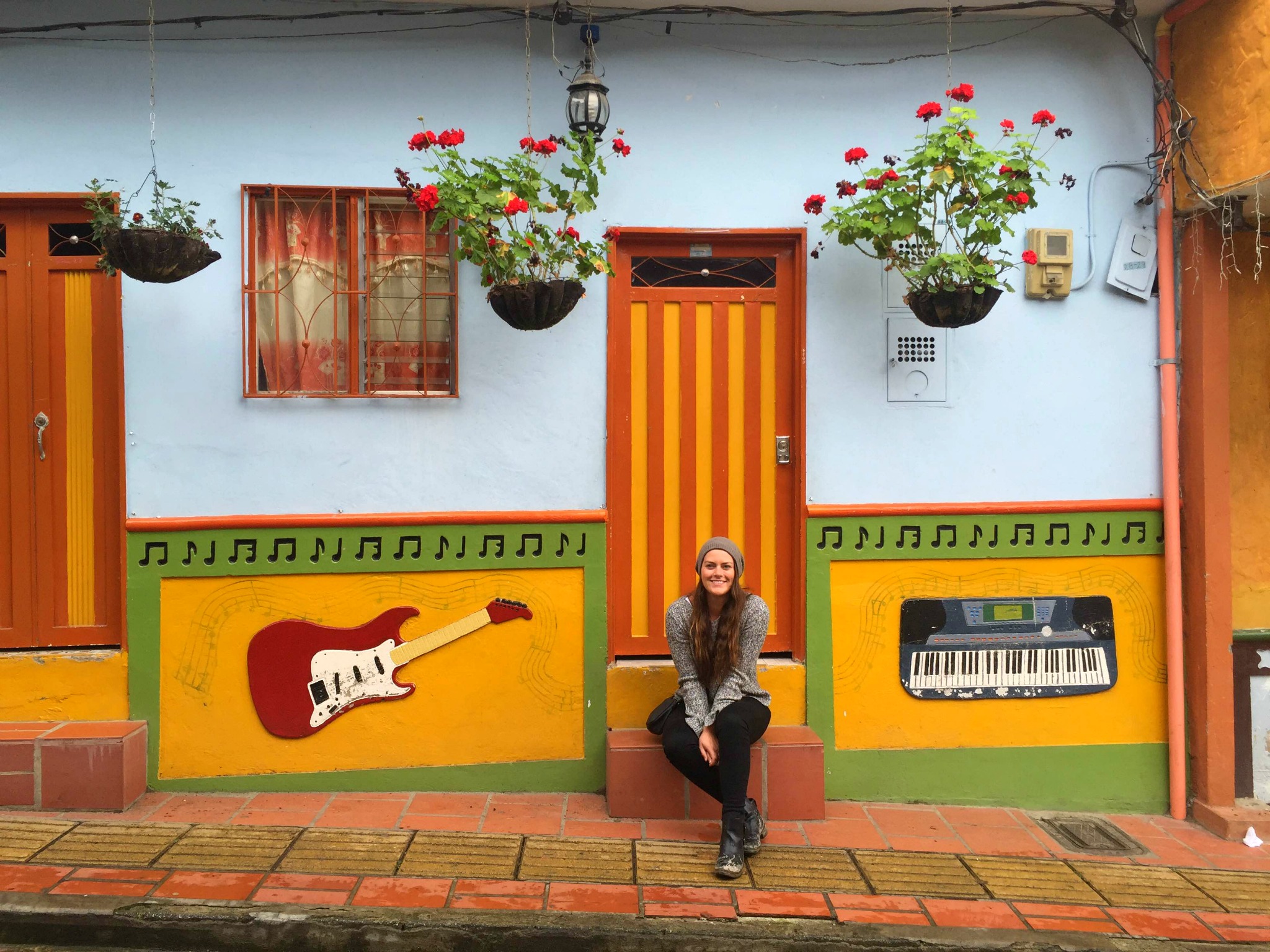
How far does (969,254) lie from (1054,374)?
3.03 ft

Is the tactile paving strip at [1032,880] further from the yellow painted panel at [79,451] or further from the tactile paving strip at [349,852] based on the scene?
the yellow painted panel at [79,451]

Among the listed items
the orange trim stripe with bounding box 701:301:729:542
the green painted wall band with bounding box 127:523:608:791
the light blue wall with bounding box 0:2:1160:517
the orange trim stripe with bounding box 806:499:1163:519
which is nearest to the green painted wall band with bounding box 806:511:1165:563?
the orange trim stripe with bounding box 806:499:1163:519

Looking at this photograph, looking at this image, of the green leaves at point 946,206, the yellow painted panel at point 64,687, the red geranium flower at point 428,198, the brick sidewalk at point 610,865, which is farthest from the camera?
the yellow painted panel at point 64,687

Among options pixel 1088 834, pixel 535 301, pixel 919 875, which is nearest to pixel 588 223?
pixel 535 301

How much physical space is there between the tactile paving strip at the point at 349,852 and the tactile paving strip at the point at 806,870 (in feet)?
5.12

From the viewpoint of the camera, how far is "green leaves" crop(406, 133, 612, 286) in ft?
14.0

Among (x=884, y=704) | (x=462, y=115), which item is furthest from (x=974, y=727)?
(x=462, y=115)

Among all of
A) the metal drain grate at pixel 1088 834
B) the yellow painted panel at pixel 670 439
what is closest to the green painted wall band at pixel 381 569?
the yellow painted panel at pixel 670 439

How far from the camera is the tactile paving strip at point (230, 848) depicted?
395cm

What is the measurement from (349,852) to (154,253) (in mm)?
2775

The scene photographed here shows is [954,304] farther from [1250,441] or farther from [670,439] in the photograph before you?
[1250,441]

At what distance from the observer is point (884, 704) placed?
4961mm

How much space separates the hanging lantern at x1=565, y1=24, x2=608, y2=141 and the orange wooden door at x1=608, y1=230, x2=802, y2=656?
667 millimetres

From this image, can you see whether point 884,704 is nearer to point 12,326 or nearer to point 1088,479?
point 1088,479
